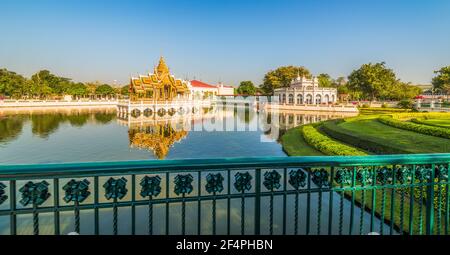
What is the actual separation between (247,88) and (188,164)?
359 feet

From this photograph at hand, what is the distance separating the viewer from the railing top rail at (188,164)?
8.98 ft

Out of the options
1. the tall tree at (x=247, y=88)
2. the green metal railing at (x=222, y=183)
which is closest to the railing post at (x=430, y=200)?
the green metal railing at (x=222, y=183)

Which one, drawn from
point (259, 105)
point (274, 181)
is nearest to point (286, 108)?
point (259, 105)

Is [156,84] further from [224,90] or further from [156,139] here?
[224,90]

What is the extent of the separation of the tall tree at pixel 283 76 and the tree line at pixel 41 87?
43886 mm

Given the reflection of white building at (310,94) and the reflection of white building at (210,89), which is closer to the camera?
Answer: the reflection of white building at (310,94)

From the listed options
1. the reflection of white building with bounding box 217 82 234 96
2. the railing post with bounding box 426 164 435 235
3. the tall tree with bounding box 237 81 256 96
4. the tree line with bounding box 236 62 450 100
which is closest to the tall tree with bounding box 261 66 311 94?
the tree line with bounding box 236 62 450 100

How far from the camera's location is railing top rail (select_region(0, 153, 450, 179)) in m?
2.74

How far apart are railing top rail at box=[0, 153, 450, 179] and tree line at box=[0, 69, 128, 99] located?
7217cm

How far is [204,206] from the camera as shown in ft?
27.3

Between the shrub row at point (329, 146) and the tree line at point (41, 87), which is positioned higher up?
the tree line at point (41, 87)

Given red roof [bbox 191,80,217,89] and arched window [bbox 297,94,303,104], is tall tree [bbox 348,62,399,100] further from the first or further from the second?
red roof [bbox 191,80,217,89]

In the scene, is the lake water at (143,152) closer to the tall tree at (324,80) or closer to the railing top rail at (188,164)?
the railing top rail at (188,164)
